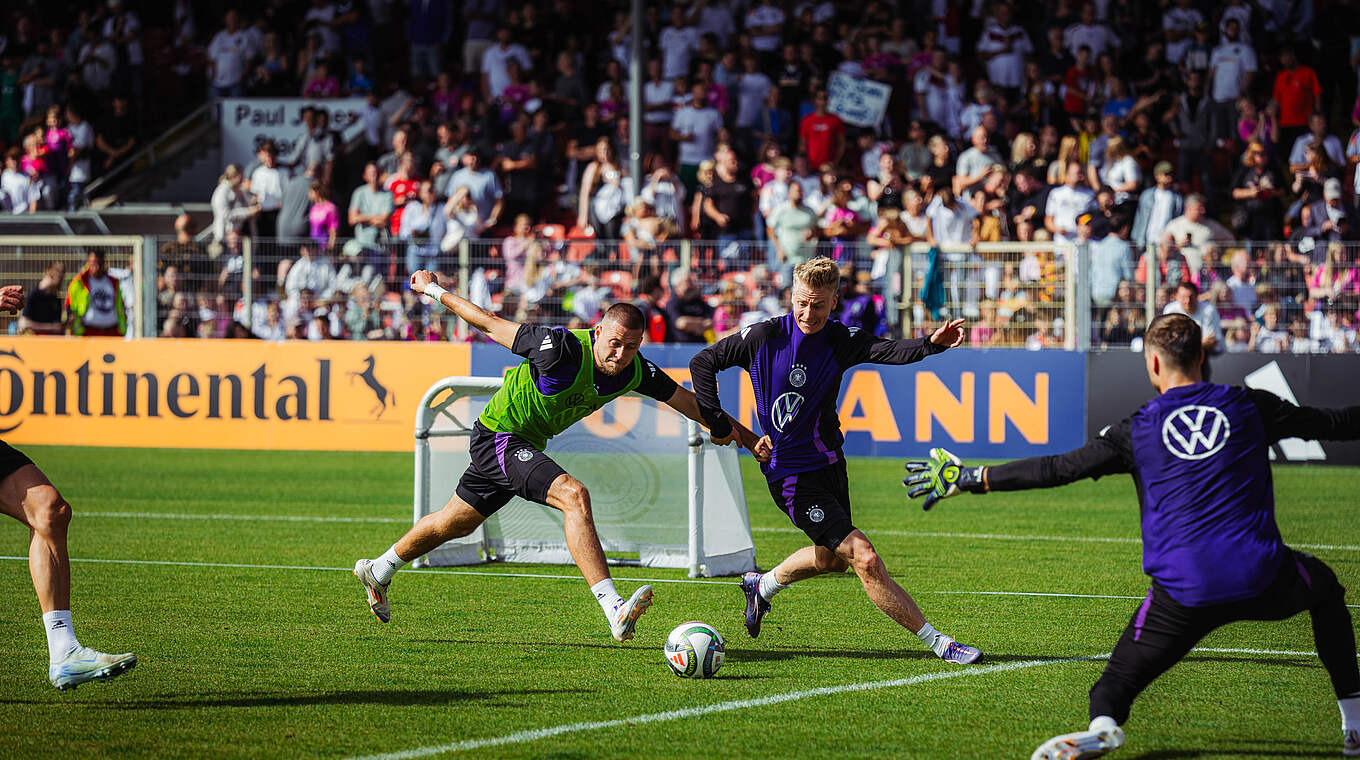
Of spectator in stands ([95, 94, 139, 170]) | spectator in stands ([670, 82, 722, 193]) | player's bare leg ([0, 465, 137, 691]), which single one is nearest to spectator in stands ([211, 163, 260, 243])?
spectator in stands ([95, 94, 139, 170])

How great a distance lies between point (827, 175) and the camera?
21.0 metres

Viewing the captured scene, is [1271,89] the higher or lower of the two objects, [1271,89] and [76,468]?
the higher

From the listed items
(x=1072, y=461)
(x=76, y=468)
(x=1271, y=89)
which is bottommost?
(x=76, y=468)

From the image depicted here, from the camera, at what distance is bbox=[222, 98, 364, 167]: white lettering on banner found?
1033 inches

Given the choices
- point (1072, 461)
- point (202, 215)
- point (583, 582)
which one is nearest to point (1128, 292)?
point (583, 582)

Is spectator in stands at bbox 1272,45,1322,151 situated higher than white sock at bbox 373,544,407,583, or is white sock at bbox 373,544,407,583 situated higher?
spectator in stands at bbox 1272,45,1322,151

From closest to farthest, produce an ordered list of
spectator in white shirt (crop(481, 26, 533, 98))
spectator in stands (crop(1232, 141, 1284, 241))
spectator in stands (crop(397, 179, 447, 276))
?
spectator in stands (crop(1232, 141, 1284, 241)) < spectator in stands (crop(397, 179, 447, 276)) < spectator in white shirt (crop(481, 26, 533, 98))

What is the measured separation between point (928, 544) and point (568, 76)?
43.8 ft

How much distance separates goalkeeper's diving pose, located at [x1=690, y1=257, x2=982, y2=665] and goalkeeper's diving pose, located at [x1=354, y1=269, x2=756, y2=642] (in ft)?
0.85

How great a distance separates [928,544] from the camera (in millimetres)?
12727

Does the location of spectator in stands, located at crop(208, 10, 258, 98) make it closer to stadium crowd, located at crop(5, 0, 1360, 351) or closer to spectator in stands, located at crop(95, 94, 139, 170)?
stadium crowd, located at crop(5, 0, 1360, 351)

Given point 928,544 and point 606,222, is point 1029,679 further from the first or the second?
point 606,222

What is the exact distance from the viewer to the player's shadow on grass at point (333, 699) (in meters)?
7.03

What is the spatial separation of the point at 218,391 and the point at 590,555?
1321 centimetres
